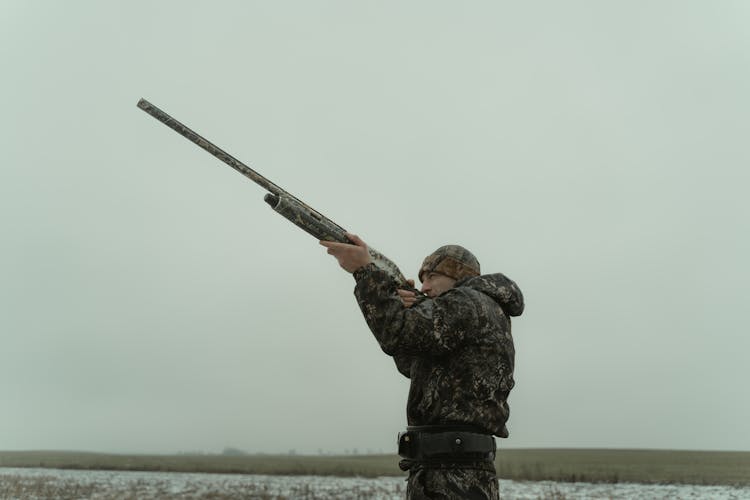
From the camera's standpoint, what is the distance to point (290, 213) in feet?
19.2

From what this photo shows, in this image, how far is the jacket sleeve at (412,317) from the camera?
168 inches

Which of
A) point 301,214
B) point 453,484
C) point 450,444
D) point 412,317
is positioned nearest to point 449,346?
point 412,317

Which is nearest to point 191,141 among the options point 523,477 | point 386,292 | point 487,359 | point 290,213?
point 290,213

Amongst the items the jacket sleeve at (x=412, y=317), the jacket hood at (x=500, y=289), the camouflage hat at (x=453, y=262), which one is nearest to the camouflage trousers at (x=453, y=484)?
the jacket sleeve at (x=412, y=317)

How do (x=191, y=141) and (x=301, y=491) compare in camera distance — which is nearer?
(x=191, y=141)

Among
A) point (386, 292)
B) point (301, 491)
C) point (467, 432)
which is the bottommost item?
point (301, 491)

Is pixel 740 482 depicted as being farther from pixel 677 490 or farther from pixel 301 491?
pixel 301 491

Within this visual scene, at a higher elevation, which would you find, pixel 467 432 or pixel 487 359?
pixel 487 359

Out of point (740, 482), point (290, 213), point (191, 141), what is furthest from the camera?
point (740, 482)

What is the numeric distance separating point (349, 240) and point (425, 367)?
126cm

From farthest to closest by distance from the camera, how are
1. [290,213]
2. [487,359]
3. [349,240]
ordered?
[290,213] → [349,240] → [487,359]

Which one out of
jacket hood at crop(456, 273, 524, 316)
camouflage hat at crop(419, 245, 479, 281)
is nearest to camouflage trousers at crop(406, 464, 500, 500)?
jacket hood at crop(456, 273, 524, 316)

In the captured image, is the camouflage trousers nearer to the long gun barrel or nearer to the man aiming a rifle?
the man aiming a rifle

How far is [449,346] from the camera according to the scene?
4.45 meters
